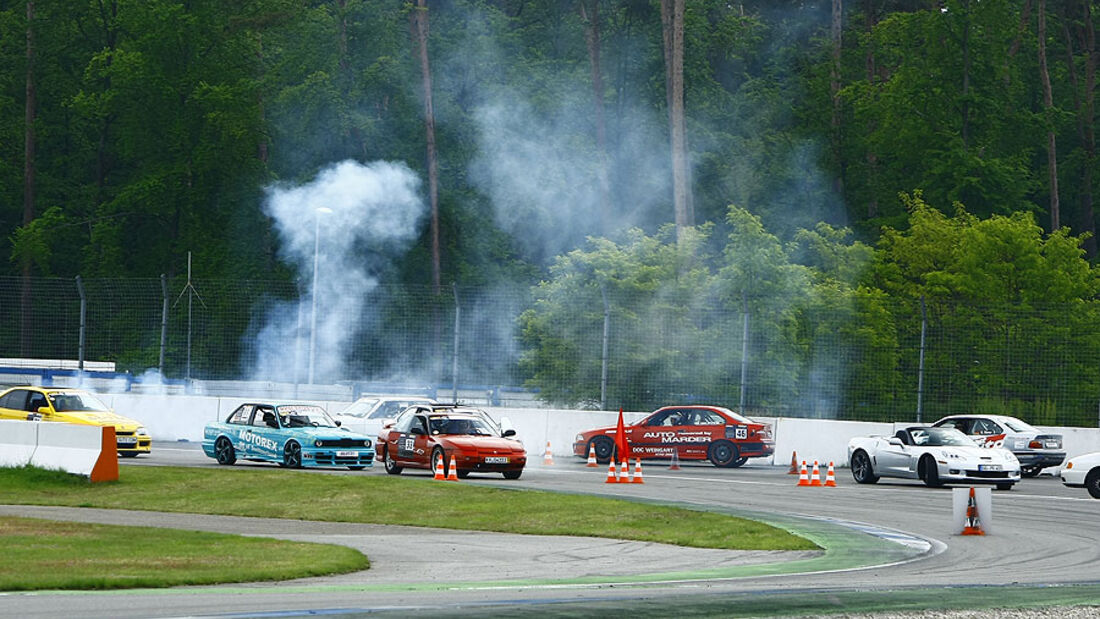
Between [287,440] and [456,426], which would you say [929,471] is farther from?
[287,440]

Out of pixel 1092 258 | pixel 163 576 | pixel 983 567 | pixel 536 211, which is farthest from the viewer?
pixel 1092 258

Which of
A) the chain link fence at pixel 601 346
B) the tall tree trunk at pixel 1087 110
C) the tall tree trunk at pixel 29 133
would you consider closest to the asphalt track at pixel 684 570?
the chain link fence at pixel 601 346

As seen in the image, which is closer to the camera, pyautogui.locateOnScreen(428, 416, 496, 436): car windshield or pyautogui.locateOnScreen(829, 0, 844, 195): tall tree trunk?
pyautogui.locateOnScreen(428, 416, 496, 436): car windshield

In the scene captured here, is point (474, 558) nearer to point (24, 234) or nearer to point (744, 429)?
point (744, 429)

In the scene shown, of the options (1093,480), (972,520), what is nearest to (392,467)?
(1093,480)

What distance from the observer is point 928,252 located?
53.9m

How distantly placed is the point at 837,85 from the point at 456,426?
158 ft

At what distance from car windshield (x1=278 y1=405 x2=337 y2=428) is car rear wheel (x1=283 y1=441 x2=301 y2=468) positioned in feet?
1.53

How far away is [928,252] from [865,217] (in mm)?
16950

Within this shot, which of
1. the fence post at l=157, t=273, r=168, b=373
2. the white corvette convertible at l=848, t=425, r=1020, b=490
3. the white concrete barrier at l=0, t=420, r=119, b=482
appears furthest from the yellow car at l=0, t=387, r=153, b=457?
the white corvette convertible at l=848, t=425, r=1020, b=490

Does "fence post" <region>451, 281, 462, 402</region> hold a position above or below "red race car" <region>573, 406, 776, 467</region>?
above

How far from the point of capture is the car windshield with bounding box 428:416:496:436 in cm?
2778

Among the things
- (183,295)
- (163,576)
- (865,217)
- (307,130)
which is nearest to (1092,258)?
(865,217)

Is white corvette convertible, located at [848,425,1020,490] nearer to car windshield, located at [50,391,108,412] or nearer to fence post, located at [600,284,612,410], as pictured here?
fence post, located at [600,284,612,410]
